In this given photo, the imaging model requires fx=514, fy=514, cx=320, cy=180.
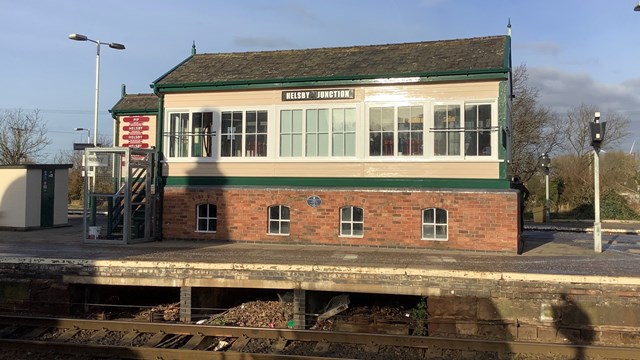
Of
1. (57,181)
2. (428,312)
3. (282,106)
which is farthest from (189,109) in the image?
(428,312)

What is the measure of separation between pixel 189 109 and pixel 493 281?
405 inches

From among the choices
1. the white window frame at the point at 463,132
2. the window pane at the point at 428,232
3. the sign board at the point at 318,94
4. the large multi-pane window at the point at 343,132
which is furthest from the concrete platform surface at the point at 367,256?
the sign board at the point at 318,94

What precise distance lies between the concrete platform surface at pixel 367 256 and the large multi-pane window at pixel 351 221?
58 cm

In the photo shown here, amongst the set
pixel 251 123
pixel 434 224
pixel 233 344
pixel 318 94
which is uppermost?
pixel 318 94

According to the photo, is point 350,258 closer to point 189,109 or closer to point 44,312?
point 44,312

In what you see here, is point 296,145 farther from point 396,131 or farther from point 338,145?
point 396,131

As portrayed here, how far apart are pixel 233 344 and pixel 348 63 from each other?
9.45m

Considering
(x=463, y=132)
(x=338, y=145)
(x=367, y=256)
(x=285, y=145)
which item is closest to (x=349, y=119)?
(x=338, y=145)

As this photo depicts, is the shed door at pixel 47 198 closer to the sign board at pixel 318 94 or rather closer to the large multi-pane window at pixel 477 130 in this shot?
the sign board at pixel 318 94

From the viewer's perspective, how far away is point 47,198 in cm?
1961

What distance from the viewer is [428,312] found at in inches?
348

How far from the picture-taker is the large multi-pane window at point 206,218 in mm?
14984

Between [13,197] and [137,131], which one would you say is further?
[137,131]

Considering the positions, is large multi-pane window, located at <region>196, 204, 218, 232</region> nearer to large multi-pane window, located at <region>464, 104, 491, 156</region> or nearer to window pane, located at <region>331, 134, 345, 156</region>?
window pane, located at <region>331, 134, 345, 156</region>
